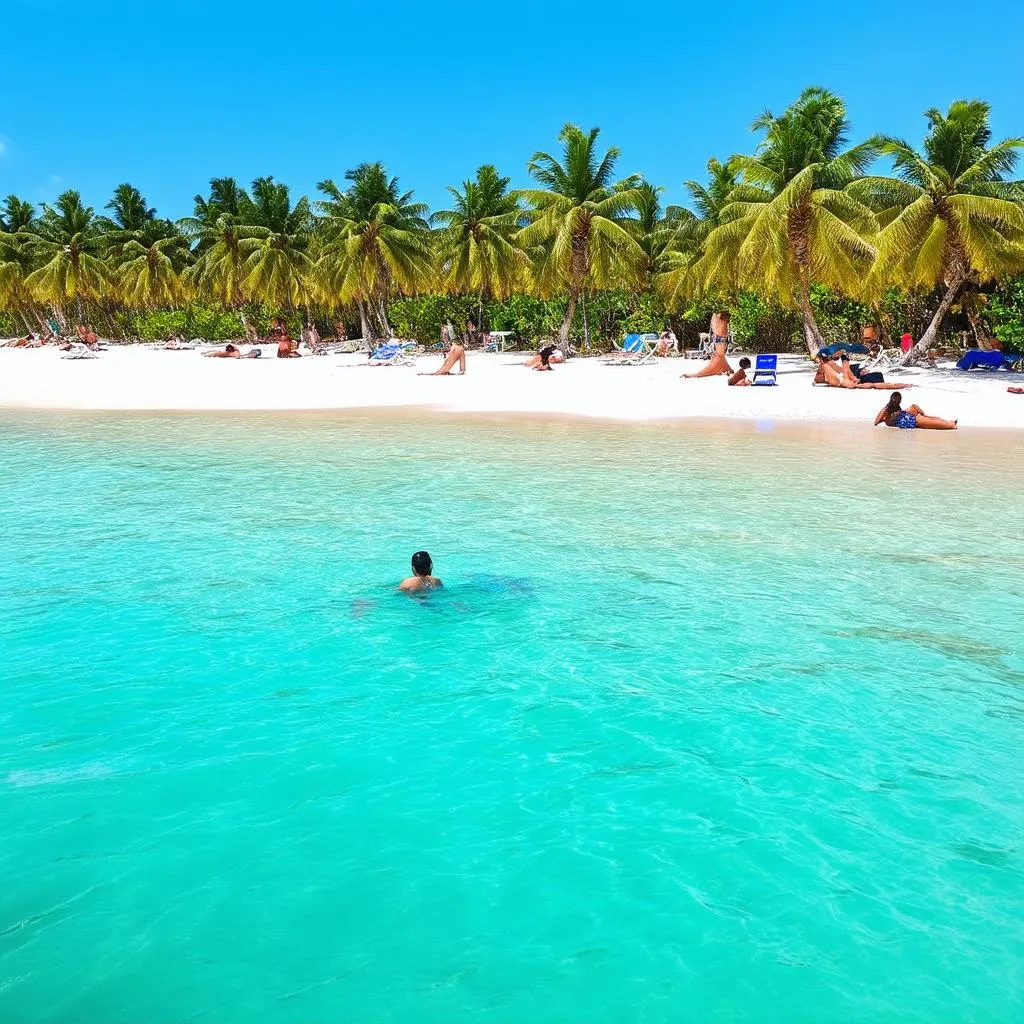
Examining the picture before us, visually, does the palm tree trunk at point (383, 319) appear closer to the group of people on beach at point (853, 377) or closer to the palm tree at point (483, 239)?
the palm tree at point (483, 239)

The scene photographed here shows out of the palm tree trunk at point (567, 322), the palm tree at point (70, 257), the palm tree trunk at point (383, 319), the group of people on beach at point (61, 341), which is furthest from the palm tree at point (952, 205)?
the palm tree at point (70, 257)

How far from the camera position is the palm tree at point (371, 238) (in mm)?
34438

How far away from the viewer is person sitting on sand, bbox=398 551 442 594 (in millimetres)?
7668

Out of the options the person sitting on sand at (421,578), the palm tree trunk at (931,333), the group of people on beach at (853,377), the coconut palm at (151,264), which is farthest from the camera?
the coconut palm at (151,264)

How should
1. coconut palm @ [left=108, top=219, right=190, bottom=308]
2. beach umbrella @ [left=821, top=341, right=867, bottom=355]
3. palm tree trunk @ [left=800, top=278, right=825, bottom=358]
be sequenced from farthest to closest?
1. coconut palm @ [left=108, top=219, right=190, bottom=308]
2. palm tree trunk @ [left=800, top=278, right=825, bottom=358]
3. beach umbrella @ [left=821, top=341, right=867, bottom=355]

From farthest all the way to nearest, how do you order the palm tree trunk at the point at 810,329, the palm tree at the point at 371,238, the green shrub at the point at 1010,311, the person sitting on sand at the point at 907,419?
the palm tree at the point at 371,238, the palm tree trunk at the point at 810,329, the green shrub at the point at 1010,311, the person sitting on sand at the point at 907,419

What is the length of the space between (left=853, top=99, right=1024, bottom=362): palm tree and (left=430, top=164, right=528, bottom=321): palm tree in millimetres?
12768

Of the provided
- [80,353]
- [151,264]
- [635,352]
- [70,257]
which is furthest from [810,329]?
[70,257]

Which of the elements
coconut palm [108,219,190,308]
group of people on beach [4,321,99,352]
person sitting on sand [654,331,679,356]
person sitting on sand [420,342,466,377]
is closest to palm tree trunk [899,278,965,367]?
person sitting on sand [654,331,679,356]

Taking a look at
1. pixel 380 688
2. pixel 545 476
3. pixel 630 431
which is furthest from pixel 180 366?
pixel 380 688

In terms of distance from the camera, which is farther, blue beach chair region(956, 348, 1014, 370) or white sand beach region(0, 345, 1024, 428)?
blue beach chair region(956, 348, 1014, 370)

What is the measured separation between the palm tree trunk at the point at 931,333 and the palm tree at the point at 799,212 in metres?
2.35

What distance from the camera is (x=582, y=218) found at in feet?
90.8

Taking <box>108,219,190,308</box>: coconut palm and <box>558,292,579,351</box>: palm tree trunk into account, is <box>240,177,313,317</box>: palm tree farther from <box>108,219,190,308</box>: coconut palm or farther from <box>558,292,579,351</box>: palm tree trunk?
<box>558,292,579,351</box>: palm tree trunk
